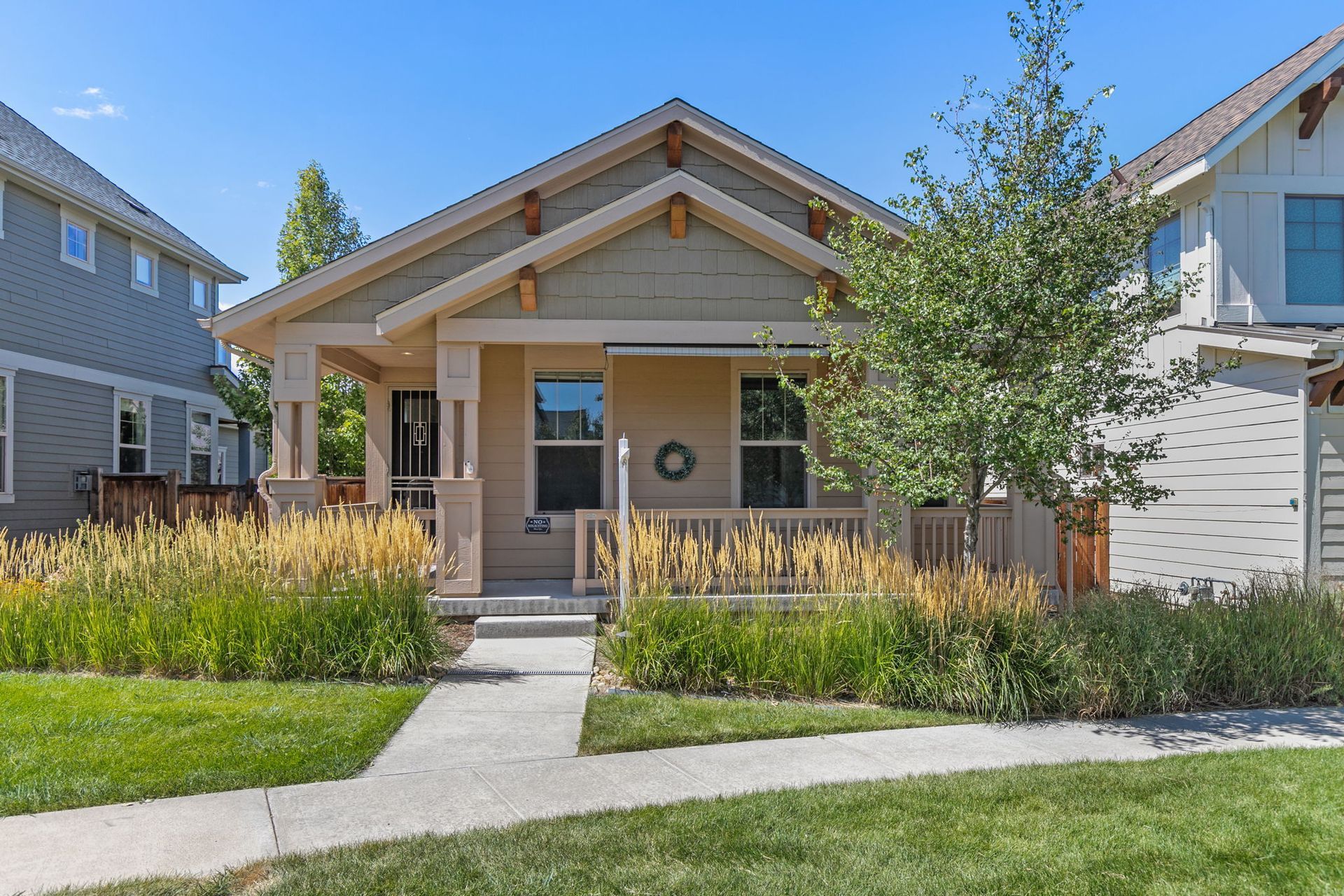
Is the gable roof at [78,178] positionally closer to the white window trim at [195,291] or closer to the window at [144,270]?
the white window trim at [195,291]

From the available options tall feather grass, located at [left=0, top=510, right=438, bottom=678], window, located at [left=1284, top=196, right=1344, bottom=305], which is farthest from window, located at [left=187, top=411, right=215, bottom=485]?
window, located at [left=1284, top=196, right=1344, bottom=305]

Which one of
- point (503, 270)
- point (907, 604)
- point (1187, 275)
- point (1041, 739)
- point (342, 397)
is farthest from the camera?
point (342, 397)

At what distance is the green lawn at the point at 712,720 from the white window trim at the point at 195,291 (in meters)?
16.2

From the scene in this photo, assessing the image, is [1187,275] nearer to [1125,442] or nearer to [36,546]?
[1125,442]

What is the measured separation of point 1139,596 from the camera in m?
7.31

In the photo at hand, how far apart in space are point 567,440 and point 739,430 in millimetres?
2055

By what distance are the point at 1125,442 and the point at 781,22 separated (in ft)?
26.2

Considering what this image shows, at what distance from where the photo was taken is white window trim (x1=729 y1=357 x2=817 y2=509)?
33.8 ft

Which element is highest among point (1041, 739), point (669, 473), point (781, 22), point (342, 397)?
point (781, 22)

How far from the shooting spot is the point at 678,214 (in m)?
8.93

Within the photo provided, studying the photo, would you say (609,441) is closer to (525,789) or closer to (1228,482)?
(525,789)

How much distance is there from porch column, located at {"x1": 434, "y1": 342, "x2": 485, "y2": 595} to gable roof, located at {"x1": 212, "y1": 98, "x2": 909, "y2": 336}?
1.30m

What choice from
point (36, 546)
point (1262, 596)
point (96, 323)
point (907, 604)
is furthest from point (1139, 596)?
point (96, 323)

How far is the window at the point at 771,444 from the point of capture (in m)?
10.4
